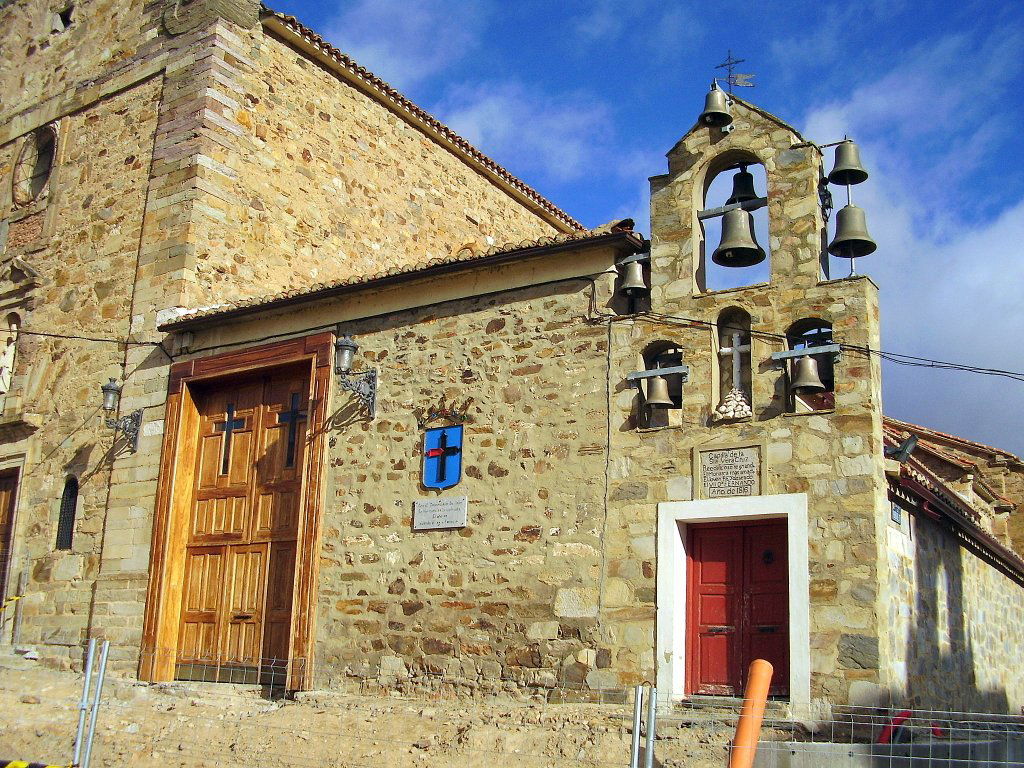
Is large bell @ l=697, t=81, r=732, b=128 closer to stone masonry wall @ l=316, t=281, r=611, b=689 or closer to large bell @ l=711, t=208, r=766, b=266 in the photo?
large bell @ l=711, t=208, r=766, b=266

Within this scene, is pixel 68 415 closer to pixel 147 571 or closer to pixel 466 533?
pixel 147 571

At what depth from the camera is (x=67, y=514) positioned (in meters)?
15.1

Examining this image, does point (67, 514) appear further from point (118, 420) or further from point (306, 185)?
point (306, 185)

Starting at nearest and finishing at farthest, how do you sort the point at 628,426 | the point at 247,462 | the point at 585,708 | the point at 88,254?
the point at 585,708 < the point at 628,426 < the point at 247,462 < the point at 88,254

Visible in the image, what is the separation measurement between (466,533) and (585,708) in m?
2.26

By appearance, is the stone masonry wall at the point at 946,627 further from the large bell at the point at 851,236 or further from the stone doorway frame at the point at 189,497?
the stone doorway frame at the point at 189,497

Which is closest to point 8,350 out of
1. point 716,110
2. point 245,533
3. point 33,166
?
point 33,166

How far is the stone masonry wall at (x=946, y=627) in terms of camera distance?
973cm

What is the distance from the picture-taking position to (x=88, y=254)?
641 inches

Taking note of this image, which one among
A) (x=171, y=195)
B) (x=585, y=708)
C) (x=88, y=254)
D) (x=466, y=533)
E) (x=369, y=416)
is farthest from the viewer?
(x=88, y=254)

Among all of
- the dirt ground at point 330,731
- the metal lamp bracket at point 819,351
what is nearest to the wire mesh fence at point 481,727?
the dirt ground at point 330,731

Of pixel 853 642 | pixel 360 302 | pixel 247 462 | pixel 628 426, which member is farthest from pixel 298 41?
pixel 853 642

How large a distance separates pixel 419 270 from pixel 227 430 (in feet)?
12.0

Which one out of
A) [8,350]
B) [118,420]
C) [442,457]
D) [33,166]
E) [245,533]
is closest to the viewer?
[442,457]
